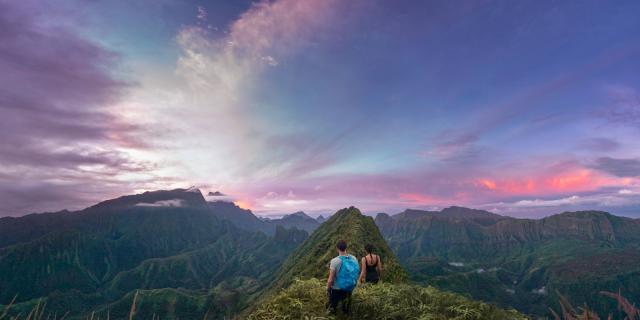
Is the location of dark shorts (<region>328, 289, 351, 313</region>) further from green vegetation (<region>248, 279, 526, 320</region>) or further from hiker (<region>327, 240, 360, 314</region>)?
green vegetation (<region>248, 279, 526, 320</region>)

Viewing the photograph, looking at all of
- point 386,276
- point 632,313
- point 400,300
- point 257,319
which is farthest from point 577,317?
point 386,276

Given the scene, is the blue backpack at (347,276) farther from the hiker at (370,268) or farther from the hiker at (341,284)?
the hiker at (370,268)

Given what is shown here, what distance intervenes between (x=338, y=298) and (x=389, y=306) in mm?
2077

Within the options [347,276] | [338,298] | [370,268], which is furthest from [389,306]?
[370,268]

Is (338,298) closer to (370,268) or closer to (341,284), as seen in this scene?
(341,284)

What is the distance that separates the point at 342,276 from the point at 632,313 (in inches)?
375

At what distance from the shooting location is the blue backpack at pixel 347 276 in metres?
13.4

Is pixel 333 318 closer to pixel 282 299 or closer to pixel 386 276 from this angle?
pixel 282 299

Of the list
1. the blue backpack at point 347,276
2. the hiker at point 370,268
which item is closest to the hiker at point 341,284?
the blue backpack at point 347,276

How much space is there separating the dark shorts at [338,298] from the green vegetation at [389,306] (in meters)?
0.31

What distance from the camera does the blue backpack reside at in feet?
43.8

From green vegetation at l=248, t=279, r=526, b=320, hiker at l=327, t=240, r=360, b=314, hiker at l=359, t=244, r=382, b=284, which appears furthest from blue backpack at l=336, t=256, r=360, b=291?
hiker at l=359, t=244, r=382, b=284

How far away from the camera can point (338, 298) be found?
13398 millimetres

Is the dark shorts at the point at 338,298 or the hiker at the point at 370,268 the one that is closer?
the dark shorts at the point at 338,298
